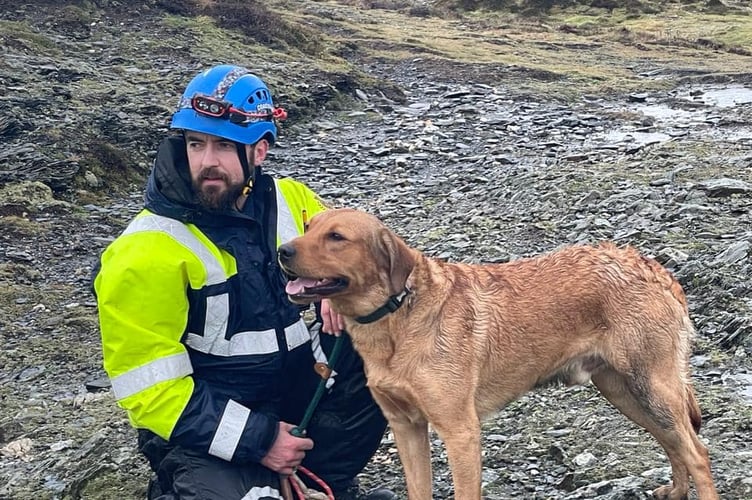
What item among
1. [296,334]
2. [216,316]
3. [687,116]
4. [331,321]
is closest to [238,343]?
[216,316]

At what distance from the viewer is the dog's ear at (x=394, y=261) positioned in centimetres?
471

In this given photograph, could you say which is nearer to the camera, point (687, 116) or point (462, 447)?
point (462, 447)

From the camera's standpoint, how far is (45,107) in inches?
624

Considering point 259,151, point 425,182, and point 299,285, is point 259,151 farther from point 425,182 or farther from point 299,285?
point 425,182

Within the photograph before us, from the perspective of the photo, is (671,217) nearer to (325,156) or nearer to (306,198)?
(306,198)

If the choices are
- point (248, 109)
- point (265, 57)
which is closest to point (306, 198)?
point (248, 109)

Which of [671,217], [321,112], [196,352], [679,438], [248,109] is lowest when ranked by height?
[321,112]

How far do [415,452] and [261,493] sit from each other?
0.86m

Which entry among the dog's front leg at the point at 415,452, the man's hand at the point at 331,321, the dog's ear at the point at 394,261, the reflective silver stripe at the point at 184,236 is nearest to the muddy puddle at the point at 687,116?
the man's hand at the point at 331,321

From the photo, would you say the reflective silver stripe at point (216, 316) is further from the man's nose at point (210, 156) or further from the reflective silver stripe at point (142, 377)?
the man's nose at point (210, 156)

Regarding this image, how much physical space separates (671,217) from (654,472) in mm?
5300

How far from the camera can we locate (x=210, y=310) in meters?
4.80

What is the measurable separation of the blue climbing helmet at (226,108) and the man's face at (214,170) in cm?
7

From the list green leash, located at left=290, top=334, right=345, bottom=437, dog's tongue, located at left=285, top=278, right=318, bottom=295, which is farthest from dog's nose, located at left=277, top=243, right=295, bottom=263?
green leash, located at left=290, top=334, right=345, bottom=437
